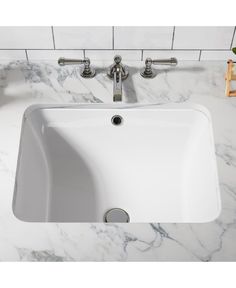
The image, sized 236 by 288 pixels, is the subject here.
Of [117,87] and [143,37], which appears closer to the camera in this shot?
[117,87]

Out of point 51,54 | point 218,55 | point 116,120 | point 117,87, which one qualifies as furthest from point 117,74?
point 218,55

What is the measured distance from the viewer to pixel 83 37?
131cm

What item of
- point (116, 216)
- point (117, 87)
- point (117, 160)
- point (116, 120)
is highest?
point (117, 87)

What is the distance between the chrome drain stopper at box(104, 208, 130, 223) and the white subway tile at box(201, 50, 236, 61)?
0.58 metres

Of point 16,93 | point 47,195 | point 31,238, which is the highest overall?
point 16,93

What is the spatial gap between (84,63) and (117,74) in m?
0.12

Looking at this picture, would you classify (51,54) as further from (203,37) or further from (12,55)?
(203,37)

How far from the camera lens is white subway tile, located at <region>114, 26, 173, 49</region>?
1.28m

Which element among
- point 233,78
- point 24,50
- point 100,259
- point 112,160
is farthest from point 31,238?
point 233,78
